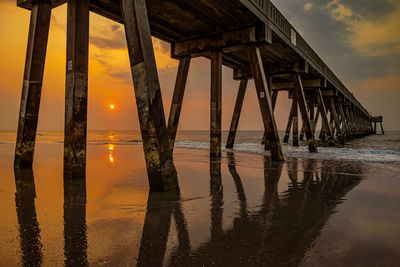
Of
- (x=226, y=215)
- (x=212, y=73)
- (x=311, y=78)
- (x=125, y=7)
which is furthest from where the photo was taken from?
(x=311, y=78)

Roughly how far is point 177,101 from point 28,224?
740 cm

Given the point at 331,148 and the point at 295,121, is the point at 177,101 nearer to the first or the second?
the point at 331,148

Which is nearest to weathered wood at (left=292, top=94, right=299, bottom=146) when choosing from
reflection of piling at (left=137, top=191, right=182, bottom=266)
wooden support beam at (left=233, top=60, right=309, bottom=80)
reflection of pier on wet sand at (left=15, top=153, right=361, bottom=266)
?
wooden support beam at (left=233, top=60, right=309, bottom=80)

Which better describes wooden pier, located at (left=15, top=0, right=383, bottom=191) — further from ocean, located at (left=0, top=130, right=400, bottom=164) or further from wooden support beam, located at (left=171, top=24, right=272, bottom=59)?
ocean, located at (left=0, top=130, right=400, bottom=164)

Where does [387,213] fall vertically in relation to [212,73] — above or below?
below

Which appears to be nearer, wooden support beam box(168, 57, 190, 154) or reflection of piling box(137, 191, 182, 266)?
reflection of piling box(137, 191, 182, 266)

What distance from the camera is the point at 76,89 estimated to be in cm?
472

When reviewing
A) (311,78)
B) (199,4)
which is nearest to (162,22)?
(199,4)

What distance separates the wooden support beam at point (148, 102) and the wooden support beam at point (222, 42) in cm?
515

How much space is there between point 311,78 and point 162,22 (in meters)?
11.7

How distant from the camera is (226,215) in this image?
8.90 feet

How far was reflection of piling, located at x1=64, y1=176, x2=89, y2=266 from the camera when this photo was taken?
172 centimetres

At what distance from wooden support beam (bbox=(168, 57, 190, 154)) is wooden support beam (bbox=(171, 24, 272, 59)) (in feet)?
1.48

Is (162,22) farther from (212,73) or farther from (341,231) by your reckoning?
(341,231)
